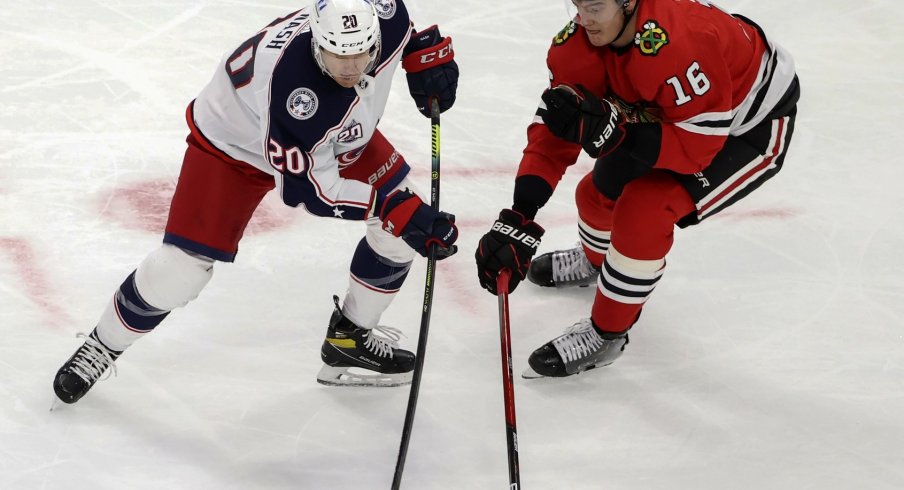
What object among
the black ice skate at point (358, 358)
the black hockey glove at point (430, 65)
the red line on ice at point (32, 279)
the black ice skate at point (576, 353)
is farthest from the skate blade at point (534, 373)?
the red line on ice at point (32, 279)

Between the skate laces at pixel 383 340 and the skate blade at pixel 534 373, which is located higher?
the skate laces at pixel 383 340

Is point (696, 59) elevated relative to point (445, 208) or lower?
elevated

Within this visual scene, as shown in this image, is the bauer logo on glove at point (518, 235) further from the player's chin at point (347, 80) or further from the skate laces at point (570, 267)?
the skate laces at point (570, 267)

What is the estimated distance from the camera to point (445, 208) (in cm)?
364

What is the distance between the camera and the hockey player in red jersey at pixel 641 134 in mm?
2424

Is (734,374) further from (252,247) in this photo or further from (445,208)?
(252,247)

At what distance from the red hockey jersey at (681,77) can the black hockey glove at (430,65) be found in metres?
0.27

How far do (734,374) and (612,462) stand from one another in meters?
0.55

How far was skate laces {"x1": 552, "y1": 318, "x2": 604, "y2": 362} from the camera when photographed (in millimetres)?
2906

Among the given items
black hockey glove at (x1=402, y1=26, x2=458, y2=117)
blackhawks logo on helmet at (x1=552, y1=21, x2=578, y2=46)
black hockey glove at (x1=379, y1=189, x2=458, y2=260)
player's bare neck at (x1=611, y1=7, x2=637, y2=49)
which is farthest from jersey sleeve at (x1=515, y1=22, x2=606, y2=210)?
black hockey glove at (x1=379, y1=189, x2=458, y2=260)

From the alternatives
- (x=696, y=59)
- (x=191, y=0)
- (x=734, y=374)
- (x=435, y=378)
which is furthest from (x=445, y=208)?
(x=191, y=0)

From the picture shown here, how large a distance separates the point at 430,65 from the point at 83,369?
3.82ft

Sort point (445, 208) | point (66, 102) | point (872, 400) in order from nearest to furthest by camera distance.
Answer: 1. point (872, 400)
2. point (445, 208)
3. point (66, 102)

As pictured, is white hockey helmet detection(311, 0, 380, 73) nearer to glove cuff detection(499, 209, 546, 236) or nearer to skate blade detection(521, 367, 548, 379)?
glove cuff detection(499, 209, 546, 236)
